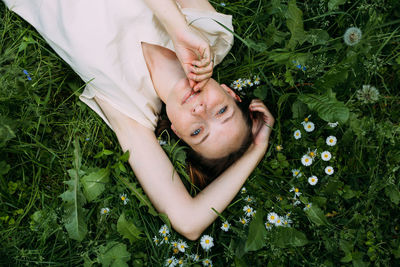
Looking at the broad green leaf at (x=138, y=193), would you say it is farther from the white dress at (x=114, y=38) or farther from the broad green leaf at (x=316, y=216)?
the broad green leaf at (x=316, y=216)

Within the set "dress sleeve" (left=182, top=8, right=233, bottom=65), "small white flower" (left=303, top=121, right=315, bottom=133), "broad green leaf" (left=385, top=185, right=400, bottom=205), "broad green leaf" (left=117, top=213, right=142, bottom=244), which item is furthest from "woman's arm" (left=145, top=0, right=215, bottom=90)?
"broad green leaf" (left=385, top=185, right=400, bottom=205)

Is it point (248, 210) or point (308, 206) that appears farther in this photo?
point (248, 210)

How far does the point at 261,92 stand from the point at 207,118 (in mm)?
708

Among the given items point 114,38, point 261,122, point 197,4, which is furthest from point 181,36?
point 261,122

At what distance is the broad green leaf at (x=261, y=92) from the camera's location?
9.26 feet

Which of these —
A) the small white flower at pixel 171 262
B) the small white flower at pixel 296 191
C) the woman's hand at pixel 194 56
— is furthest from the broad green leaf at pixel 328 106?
the small white flower at pixel 171 262

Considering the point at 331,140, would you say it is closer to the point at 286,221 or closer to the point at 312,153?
the point at 312,153

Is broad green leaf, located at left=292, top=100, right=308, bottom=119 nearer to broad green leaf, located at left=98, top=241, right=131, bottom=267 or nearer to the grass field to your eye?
the grass field

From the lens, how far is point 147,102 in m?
2.73

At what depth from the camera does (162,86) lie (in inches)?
104

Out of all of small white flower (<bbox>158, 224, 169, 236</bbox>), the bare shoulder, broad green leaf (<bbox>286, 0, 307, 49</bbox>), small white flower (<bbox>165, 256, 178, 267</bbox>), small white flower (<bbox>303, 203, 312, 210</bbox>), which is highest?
the bare shoulder

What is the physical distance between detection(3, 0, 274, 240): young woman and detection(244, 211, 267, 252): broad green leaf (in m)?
0.29

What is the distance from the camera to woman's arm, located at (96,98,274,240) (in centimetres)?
249

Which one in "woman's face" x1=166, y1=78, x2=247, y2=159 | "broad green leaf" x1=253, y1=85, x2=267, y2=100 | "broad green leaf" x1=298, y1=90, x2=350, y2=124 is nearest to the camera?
"broad green leaf" x1=298, y1=90, x2=350, y2=124
